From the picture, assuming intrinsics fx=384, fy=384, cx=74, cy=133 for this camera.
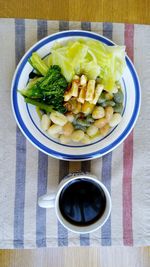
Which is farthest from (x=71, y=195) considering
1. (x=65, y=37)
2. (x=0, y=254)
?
(x=65, y=37)

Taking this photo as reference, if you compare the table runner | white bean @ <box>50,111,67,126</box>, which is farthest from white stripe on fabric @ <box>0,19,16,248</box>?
white bean @ <box>50,111,67,126</box>

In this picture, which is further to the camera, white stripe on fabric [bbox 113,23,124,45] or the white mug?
white stripe on fabric [bbox 113,23,124,45]

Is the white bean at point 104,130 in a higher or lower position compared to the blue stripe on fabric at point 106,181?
higher

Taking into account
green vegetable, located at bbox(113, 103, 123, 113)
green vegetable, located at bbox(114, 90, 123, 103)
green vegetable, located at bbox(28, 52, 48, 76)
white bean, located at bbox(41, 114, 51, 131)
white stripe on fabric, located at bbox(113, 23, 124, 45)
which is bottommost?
white bean, located at bbox(41, 114, 51, 131)

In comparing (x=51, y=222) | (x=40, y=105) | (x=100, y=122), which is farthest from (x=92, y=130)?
(x=51, y=222)

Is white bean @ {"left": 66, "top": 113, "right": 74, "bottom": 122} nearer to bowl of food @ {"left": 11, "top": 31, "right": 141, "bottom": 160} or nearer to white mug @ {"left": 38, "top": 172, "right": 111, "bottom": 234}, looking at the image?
bowl of food @ {"left": 11, "top": 31, "right": 141, "bottom": 160}

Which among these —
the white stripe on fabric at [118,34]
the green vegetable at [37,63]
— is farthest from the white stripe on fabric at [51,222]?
the white stripe on fabric at [118,34]

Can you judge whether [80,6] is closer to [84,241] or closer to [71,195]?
[71,195]

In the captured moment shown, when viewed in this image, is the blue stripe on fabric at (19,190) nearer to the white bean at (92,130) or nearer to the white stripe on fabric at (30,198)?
the white stripe on fabric at (30,198)
